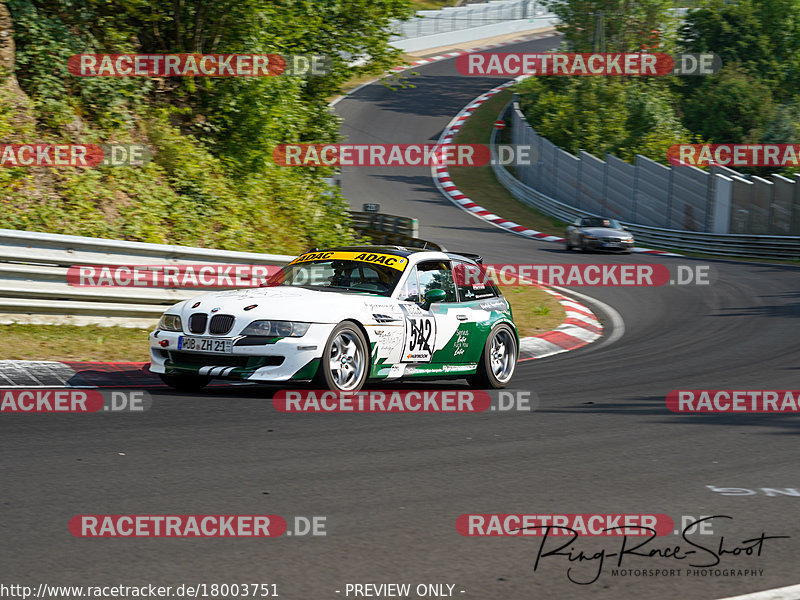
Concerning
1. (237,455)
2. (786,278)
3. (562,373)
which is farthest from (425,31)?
(237,455)

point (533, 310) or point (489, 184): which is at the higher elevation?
point (489, 184)

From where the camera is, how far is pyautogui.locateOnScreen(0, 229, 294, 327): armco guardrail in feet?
35.1

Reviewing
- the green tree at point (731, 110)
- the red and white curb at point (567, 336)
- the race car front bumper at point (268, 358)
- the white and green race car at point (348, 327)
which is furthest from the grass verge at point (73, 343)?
Answer: the green tree at point (731, 110)

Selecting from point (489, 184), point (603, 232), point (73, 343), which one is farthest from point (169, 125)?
point (489, 184)

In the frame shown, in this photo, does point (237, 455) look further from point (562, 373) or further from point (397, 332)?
point (562, 373)

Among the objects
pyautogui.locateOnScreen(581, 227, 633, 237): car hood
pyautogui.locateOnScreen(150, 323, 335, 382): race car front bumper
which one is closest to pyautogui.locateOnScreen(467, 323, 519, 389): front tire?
pyautogui.locateOnScreen(150, 323, 335, 382): race car front bumper

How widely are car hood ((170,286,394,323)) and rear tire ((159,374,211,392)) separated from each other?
1.78 ft

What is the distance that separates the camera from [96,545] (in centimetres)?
450

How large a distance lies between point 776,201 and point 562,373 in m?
23.3

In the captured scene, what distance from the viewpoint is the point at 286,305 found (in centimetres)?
863

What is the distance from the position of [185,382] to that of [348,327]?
5.07 ft

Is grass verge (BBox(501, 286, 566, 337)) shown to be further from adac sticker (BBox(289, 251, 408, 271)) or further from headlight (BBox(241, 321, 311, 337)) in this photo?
headlight (BBox(241, 321, 311, 337))

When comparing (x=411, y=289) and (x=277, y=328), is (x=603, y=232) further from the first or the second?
(x=277, y=328)

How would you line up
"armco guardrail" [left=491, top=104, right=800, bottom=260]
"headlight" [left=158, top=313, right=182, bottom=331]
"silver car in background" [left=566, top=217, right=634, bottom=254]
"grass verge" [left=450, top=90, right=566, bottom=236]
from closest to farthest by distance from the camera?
"headlight" [left=158, top=313, right=182, bottom=331]
"silver car in background" [left=566, top=217, right=634, bottom=254]
"armco guardrail" [left=491, top=104, right=800, bottom=260]
"grass verge" [left=450, top=90, right=566, bottom=236]
